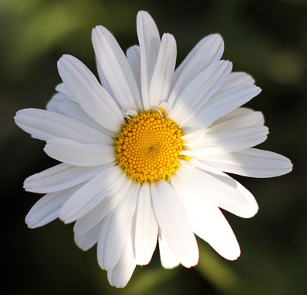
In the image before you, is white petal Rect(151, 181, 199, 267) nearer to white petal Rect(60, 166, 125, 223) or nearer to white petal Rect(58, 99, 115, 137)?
white petal Rect(60, 166, 125, 223)

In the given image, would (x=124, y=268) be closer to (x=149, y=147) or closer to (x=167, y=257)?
(x=167, y=257)

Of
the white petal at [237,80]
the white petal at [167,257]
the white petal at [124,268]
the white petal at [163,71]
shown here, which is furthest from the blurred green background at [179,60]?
the white petal at [163,71]

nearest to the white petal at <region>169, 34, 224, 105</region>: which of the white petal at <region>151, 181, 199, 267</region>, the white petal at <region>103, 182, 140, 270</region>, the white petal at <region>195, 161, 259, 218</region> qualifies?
the white petal at <region>195, 161, 259, 218</region>

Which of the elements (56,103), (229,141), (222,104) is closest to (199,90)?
(222,104)

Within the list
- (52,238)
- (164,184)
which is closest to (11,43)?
(52,238)

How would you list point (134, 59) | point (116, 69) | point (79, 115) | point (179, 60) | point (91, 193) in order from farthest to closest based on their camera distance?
point (179, 60), point (134, 59), point (79, 115), point (116, 69), point (91, 193)
